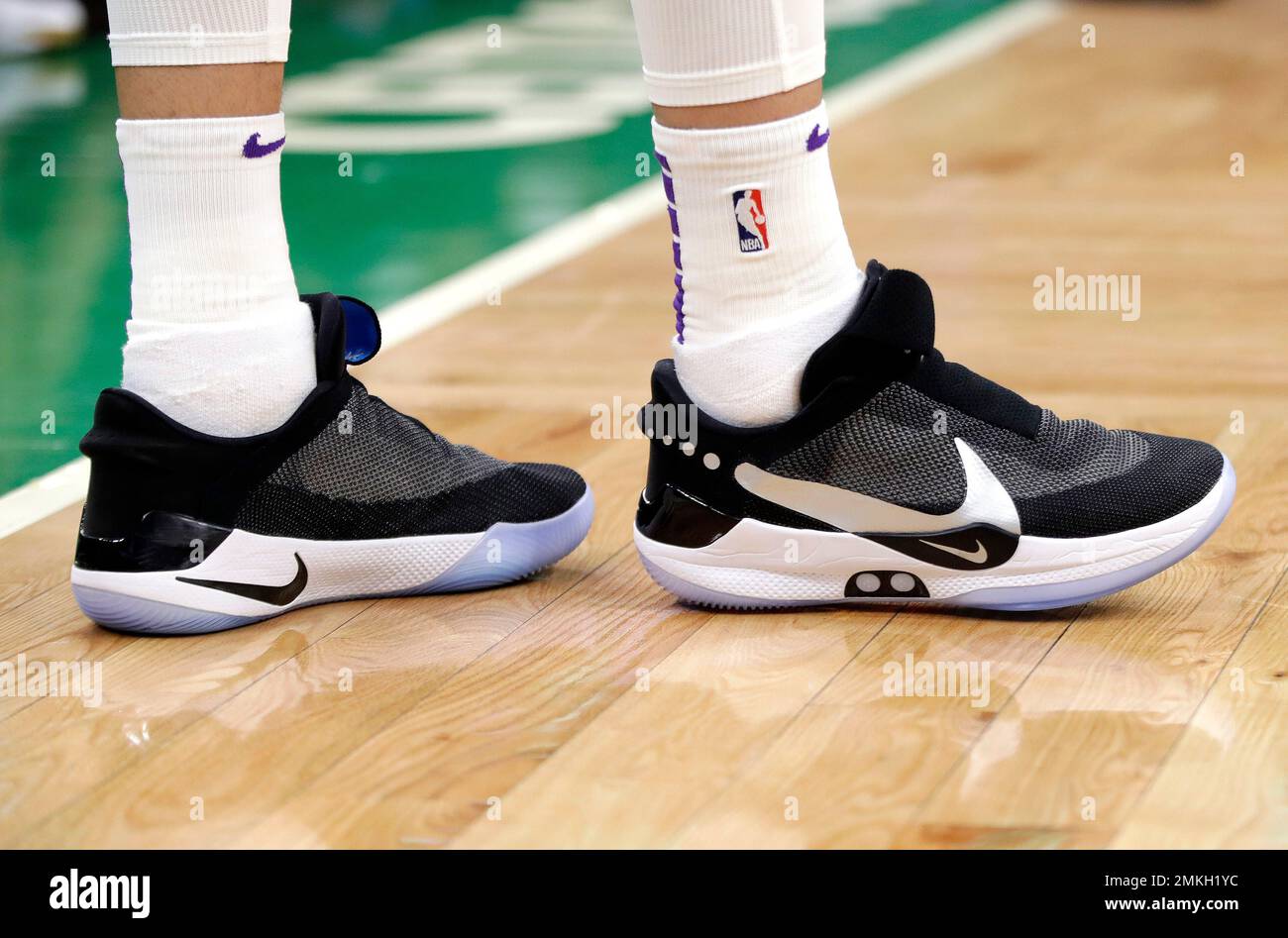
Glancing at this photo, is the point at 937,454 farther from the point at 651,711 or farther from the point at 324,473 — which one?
the point at 324,473

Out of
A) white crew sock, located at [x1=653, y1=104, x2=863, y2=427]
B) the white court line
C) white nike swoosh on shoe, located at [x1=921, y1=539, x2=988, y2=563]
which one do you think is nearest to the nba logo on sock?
white crew sock, located at [x1=653, y1=104, x2=863, y2=427]

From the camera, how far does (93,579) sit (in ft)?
4.06

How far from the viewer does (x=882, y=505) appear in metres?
1.23

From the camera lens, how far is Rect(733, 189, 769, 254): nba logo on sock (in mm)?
1200

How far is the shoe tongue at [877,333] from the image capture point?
121cm

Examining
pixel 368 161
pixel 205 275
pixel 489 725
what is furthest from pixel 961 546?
pixel 368 161

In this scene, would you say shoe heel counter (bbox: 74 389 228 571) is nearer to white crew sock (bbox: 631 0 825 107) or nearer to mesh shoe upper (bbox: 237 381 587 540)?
mesh shoe upper (bbox: 237 381 587 540)

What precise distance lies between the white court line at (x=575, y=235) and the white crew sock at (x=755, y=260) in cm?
70

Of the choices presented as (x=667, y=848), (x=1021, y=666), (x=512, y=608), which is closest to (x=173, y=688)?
(x=512, y=608)

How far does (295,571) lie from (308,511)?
5cm

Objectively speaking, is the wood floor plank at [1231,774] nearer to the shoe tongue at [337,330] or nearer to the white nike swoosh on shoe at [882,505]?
the white nike swoosh on shoe at [882,505]
